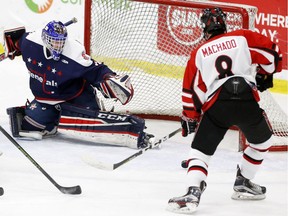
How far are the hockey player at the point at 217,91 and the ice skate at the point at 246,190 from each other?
1.13ft

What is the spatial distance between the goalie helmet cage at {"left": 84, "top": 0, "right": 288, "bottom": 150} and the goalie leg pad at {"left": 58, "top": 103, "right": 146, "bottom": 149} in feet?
2.04

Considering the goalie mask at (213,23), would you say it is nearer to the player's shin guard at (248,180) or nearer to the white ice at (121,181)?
the player's shin guard at (248,180)

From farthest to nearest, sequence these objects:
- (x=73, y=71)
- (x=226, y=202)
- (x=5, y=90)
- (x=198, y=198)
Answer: (x=5, y=90) → (x=73, y=71) → (x=226, y=202) → (x=198, y=198)

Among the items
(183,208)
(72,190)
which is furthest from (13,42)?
(183,208)

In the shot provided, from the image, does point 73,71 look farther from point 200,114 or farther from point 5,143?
point 200,114

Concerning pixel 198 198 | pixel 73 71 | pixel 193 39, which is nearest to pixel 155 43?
pixel 193 39

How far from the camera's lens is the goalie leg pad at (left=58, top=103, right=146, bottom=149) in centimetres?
553

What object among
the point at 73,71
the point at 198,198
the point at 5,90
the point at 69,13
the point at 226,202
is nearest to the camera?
the point at 198,198

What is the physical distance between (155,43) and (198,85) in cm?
215

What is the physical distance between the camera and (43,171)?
452 cm

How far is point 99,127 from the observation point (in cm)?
555

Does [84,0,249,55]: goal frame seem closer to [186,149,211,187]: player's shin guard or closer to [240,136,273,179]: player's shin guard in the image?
[240,136,273,179]: player's shin guard

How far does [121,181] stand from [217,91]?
2.81 feet

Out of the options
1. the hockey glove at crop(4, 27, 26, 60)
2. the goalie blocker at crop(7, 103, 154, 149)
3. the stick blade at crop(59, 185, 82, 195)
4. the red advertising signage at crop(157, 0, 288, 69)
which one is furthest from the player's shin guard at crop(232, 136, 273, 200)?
the hockey glove at crop(4, 27, 26, 60)
